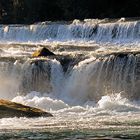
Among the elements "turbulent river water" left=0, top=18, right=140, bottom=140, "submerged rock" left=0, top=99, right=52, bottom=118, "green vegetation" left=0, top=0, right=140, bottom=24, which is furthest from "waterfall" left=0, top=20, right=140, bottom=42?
"submerged rock" left=0, top=99, right=52, bottom=118

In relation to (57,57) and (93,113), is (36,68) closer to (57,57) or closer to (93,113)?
(57,57)

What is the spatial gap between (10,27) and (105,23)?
11362 millimetres

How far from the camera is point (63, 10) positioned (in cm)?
6103

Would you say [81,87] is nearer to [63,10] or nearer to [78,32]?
[78,32]

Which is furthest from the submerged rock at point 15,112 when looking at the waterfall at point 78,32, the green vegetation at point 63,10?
the green vegetation at point 63,10

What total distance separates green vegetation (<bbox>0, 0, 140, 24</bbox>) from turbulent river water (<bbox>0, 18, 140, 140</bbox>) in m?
11.9

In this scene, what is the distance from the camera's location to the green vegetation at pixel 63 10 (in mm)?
56375

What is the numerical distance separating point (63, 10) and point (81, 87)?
29.3m

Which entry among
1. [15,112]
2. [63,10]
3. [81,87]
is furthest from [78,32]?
[15,112]

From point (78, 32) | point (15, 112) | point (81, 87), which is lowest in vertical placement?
point (15, 112)

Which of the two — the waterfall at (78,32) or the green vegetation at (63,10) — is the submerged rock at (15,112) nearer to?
the waterfall at (78,32)

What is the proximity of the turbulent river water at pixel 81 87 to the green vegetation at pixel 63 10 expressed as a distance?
38.9 feet

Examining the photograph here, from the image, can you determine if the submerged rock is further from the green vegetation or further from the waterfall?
the green vegetation

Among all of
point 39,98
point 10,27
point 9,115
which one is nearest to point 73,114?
point 9,115
